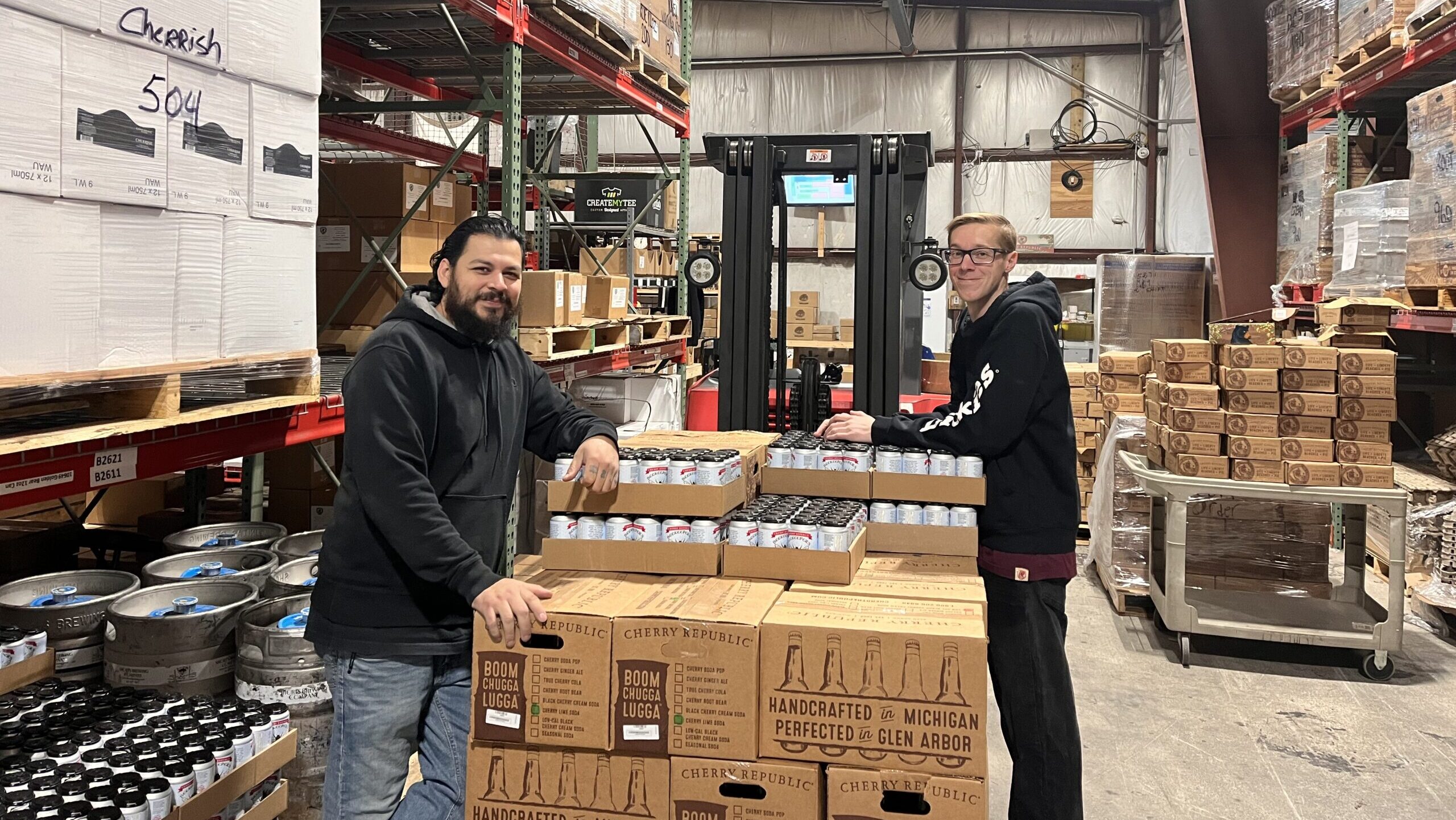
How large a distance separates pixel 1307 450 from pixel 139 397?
5.72 meters

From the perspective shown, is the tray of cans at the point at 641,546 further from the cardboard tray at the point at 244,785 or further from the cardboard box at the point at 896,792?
the cardboard tray at the point at 244,785

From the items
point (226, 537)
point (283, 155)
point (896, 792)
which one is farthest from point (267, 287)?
point (896, 792)

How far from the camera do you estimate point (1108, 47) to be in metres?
15.5

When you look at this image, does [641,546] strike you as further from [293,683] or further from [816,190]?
[816,190]

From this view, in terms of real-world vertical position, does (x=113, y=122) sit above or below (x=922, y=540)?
above

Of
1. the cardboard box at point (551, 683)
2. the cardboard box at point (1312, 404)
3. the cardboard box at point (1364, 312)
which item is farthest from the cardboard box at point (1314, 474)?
the cardboard box at point (551, 683)

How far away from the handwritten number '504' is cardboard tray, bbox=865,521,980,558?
2.19 meters

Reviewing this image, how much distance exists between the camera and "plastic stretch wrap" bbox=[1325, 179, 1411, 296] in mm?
7199

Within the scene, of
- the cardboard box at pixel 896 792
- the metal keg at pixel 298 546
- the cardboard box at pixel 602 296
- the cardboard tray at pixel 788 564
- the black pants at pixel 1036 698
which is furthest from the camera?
the cardboard box at pixel 602 296

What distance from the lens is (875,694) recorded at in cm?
221

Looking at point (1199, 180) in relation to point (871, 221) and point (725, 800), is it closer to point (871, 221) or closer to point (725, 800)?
point (871, 221)

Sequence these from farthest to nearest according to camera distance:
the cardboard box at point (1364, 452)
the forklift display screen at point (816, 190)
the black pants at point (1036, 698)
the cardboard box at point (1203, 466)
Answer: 1. the cardboard box at point (1203, 466)
2. the cardboard box at point (1364, 452)
3. the forklift display screen at point (816, 190)
4. the black pants at point (1036, 698)

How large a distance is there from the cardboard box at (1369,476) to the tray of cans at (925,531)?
3813mm

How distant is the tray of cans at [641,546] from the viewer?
273 centimetres
